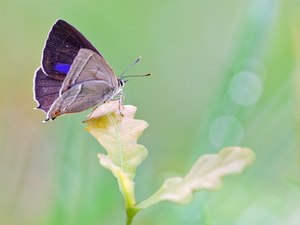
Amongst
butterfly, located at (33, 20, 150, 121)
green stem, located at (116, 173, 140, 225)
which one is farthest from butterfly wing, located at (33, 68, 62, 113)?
green stem, located at (116, 173, 140, 225)

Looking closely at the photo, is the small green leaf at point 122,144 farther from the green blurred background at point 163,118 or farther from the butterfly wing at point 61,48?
the butterfly wing at point 61,48

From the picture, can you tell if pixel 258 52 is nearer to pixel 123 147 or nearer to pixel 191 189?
pixel 123 147

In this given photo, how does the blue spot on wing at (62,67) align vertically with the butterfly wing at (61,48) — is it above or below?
below

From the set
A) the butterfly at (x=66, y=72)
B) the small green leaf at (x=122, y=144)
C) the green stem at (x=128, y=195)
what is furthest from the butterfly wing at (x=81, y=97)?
the green stem at (x=128, y=195)

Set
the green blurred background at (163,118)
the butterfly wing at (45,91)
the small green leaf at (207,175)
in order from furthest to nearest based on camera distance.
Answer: the butterfly wing at (45,91)
the green blurred background at (163,118)
the small green leaf at (207,175)

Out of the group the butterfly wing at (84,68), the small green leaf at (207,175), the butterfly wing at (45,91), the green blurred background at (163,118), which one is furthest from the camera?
the butterfly wing at (45,91)

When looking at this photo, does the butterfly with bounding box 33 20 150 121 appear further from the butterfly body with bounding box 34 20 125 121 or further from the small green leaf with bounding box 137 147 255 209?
the small green leaf with bounding box 137 147 255 209

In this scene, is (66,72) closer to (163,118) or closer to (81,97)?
(81,97)
